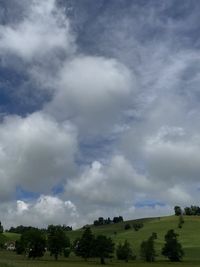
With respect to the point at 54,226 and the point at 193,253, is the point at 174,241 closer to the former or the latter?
the point at 193,253

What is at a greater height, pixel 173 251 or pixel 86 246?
pixel 86 246

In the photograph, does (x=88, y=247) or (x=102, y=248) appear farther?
(x=88, y=247)

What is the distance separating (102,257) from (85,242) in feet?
32.9

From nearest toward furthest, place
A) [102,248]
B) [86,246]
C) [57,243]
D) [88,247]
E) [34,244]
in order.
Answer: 1. [102,248]
2. [88,247]
3. [86,246]
4. [34,244]
5. [57,243]

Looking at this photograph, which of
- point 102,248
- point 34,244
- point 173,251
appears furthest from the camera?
point 173,251

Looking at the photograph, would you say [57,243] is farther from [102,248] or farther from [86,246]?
[102,248]

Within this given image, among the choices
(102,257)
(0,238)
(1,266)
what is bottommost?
(1,266)

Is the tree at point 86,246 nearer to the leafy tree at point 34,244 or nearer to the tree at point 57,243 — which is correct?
the tree at point 57,243

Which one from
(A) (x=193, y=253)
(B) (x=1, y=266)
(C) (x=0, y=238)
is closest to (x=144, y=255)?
(A) (x=193, y=253)

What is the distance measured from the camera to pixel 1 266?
8612 cm

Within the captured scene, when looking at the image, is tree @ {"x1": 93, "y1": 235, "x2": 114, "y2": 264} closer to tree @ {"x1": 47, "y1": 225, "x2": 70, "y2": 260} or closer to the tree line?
the tree line

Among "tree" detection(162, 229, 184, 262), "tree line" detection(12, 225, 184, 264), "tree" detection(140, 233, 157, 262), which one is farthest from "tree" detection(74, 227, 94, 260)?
"tree" detection(162, 229, 184, 262)

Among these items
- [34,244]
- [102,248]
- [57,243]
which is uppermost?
[57,243]

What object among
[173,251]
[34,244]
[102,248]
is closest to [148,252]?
[173,251]
